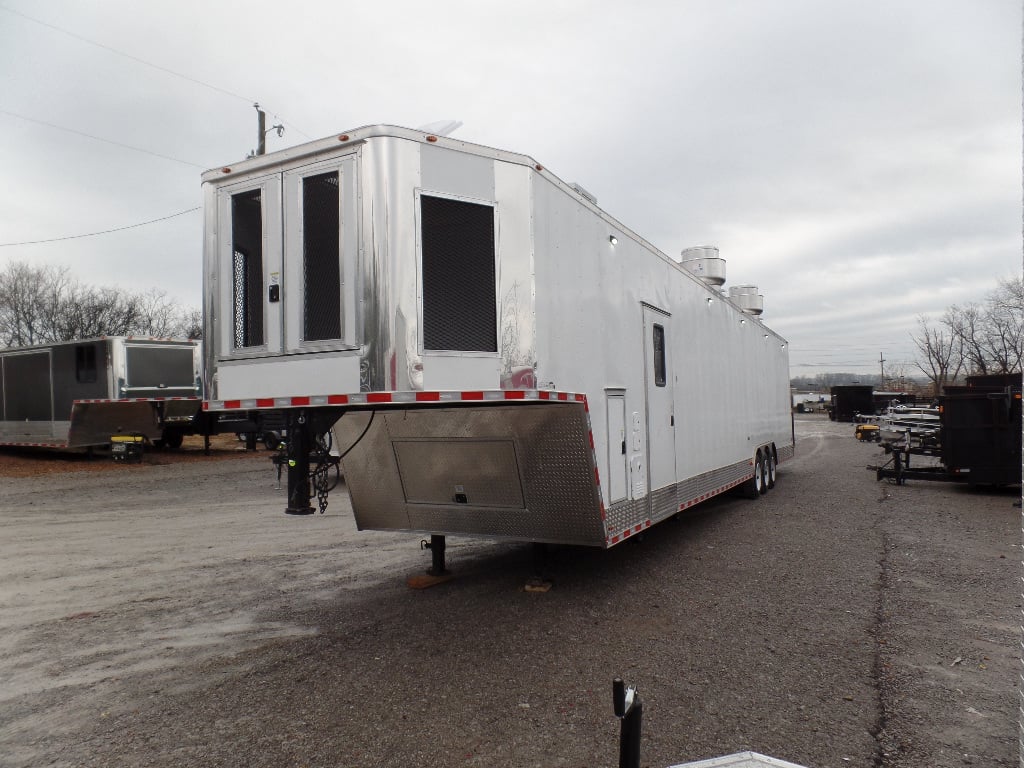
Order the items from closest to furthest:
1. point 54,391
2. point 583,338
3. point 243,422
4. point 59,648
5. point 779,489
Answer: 1. point 59,648
2. point 583,338
3. point 779,489
4. point 243,422
5. point 54,391

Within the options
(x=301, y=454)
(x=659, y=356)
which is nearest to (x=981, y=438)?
(x=659, y=356)

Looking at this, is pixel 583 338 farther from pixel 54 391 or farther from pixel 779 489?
pixel 54 391

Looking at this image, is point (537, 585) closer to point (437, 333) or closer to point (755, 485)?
point (437, 333)

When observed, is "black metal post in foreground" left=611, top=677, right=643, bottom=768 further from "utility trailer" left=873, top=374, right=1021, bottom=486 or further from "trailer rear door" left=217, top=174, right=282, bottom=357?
"utility trailer" left=873, top=374, right=1021, bottom=486

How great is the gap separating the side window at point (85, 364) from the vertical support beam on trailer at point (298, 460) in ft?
47.4

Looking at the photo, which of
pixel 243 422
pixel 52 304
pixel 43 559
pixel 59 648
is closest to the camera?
pixel 59 648

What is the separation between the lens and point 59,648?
503 centimetres

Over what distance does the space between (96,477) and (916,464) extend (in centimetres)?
1972

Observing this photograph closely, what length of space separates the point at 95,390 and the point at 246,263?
1414 centimetres

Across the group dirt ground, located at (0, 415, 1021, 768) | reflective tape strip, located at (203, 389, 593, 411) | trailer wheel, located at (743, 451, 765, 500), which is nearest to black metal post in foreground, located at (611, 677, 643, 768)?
dirt ground, located at (0, 415, 1021, 768)

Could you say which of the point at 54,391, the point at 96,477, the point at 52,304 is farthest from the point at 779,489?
the point at 52,304

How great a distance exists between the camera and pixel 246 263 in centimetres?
498

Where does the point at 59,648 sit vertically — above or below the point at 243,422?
below

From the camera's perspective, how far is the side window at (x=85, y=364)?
16.6m
